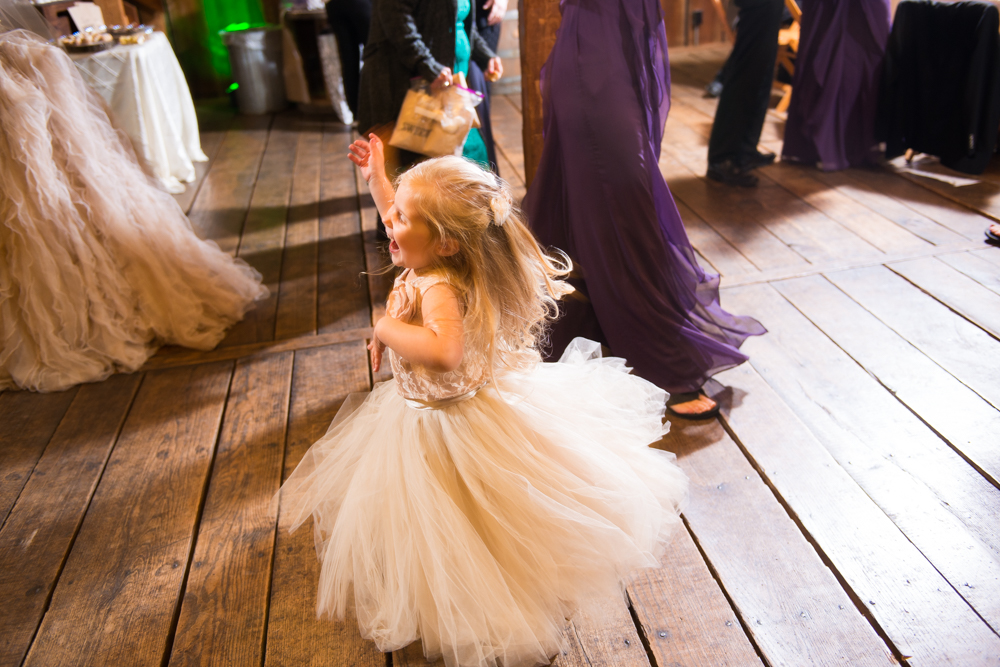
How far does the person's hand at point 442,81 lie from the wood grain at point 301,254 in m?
0.96

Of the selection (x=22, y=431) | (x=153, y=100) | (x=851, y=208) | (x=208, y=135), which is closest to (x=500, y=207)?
(x=22, y=431)

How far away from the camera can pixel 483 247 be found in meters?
1.31

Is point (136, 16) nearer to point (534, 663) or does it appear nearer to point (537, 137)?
point (537, 137)

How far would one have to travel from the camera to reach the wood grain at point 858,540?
135 centimetres

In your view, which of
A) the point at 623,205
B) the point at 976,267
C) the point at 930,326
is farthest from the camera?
the point at 976,267

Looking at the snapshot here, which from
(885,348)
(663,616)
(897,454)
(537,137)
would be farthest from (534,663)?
(537,137)

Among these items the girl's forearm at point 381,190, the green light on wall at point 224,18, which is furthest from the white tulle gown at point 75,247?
the green light on wall at point 224,18

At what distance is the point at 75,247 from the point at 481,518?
1.81 meters

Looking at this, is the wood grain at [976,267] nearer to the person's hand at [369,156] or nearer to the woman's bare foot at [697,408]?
the woman's bare foot at [697,408]

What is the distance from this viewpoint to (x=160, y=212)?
2.56 metres

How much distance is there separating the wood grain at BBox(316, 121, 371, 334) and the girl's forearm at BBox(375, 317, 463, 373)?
76cm

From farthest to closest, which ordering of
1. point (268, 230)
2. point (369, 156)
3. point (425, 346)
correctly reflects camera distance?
point (268, 230)
point (369, 156)
point (425, 346)

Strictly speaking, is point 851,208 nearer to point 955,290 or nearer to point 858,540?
point 955,290

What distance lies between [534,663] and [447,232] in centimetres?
85
